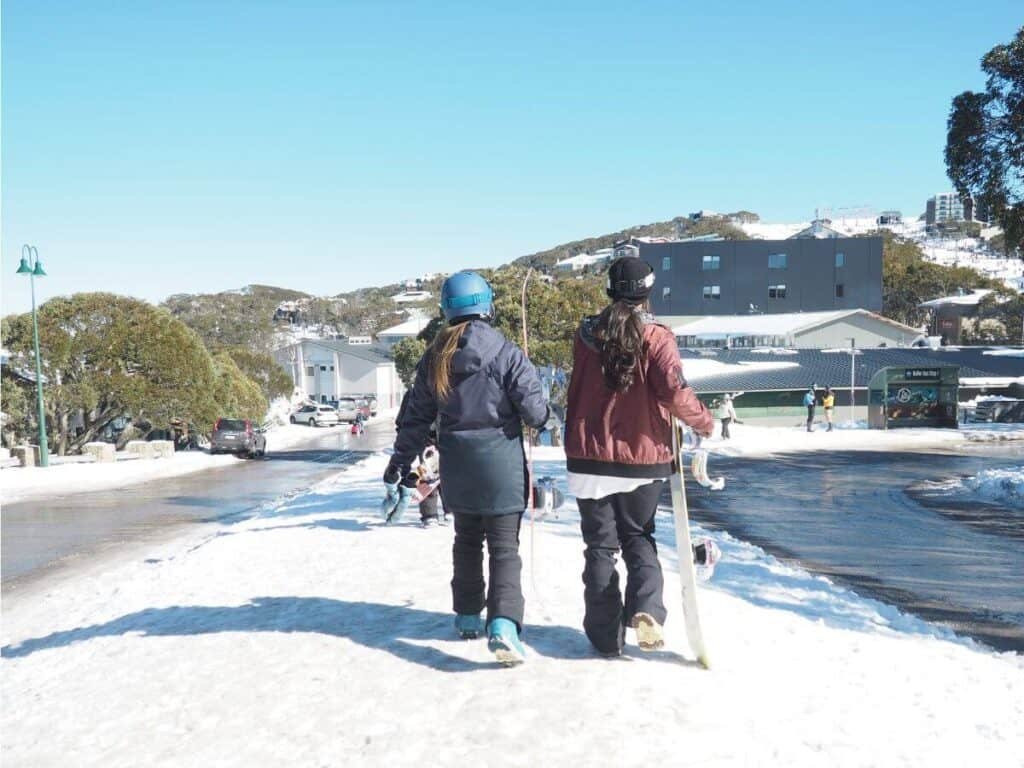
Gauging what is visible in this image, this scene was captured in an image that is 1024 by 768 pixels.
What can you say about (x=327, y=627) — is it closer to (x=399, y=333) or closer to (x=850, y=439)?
(x=850, y=439)

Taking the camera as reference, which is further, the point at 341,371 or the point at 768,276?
the point at 341,371

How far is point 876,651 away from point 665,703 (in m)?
1.57

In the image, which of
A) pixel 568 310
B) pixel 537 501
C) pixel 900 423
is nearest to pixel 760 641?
pixel 537 501

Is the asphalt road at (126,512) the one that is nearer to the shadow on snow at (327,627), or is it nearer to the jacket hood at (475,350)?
the shadow on snow at (327,627)

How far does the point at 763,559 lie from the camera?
7.93 metres

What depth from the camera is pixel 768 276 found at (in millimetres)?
78062

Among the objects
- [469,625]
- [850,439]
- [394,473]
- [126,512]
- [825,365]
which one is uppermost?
[394,473]

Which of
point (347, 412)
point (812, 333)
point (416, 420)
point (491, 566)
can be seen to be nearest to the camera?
point (491, 566)

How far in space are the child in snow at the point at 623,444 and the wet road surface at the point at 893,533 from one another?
2.94 meters

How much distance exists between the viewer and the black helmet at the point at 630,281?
4.35m

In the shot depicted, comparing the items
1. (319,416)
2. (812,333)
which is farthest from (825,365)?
(319,416)

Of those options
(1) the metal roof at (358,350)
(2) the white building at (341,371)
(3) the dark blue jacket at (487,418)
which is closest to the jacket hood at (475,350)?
(3) the dark blue jacket at (487,418)

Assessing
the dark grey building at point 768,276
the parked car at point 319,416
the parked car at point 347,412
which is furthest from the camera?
the dark grey building at point 768,276

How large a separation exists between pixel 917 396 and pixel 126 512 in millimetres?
26952
